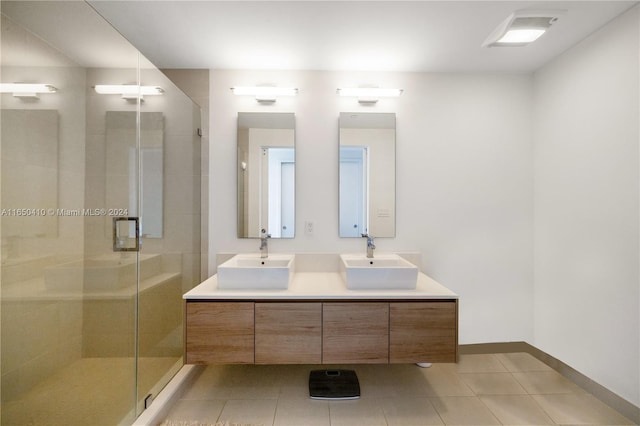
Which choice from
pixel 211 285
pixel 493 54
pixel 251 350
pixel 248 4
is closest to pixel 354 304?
pixel 251 350

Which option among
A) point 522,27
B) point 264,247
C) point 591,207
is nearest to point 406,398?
point 264,247

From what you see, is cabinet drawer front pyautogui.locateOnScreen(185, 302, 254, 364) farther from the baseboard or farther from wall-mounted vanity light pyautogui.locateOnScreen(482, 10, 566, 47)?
wall-mounted vanity light pyautogui.locateOnScreen(482, 10, 566, 47)

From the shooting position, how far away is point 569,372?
2.08 m

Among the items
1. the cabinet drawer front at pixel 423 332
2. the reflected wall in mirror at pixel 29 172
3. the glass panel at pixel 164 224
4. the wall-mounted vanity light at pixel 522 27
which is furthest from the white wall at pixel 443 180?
the reflected wall in mirror at pixel 29 172

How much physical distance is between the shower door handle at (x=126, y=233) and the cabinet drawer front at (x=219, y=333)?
46 cm

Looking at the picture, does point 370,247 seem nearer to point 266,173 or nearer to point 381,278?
point 381,278

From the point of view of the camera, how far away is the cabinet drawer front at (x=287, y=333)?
5.48 ft

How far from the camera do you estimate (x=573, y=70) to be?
2.07 metres

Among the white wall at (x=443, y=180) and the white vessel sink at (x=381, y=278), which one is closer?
the white vessel sink at (x=381, y=278)

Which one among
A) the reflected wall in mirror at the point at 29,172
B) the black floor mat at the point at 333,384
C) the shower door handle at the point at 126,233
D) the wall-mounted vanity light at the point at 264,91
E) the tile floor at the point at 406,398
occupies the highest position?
the wall-mounted vanity light at the point at 264,91

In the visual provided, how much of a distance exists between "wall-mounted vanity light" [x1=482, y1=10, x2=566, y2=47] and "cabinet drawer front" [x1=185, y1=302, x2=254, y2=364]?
2.23m

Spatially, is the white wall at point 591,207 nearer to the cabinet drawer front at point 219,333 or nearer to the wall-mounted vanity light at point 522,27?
the wall-mounted vanity light at point 522,27

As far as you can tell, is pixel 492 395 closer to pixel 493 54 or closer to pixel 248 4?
pixel 493 54

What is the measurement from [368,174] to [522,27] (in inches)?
51.5
